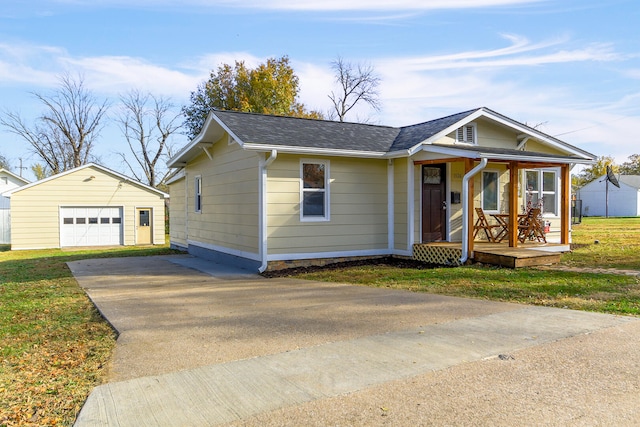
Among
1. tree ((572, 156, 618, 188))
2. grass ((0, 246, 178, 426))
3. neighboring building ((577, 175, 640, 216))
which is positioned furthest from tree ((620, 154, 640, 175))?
grass ((0, 246, 178, 426))

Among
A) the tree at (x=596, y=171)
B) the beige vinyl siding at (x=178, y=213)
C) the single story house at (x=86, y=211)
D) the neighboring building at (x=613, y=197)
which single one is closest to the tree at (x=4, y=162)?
the single story house at (x=86, y=211)

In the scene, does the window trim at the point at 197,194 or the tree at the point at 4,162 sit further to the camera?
the tree at the point at 4,162

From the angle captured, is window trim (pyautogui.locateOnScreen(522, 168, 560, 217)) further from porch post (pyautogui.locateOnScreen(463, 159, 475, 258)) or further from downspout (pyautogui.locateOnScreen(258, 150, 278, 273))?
downspout (pyautogui.locateOnScreen(258, 150, 278, 273))

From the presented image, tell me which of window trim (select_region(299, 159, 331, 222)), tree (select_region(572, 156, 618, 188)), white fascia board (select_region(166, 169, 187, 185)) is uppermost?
tree (select_region(572, 156, 618, 188))

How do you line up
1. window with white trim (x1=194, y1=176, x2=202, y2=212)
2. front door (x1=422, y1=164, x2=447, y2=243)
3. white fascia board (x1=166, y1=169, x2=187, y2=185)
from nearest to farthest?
front door (x1=422, y1=164, x2=447, y2=243) → window with white trim (x1=194, y1=176, x2=202, y2=212) → white fascia board (x1=166, y1=169, x2=187, y2=185)

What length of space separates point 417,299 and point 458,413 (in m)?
4.18

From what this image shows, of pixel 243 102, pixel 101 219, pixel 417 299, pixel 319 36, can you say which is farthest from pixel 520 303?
pixel 243 102

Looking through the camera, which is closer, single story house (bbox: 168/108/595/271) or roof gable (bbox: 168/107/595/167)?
roof gable (bbox: 168/107/595/167)

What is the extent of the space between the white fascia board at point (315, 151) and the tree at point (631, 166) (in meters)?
73.1

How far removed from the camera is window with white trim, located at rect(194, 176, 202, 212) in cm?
1525

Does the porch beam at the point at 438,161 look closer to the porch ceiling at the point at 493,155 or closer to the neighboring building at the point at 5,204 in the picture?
the porch ceiling at the point at 493,155

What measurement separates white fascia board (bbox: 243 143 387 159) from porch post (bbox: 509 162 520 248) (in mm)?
3121

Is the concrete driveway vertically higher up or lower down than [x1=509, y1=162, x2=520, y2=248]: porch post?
lower down

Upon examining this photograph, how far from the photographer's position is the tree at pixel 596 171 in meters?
62.6
